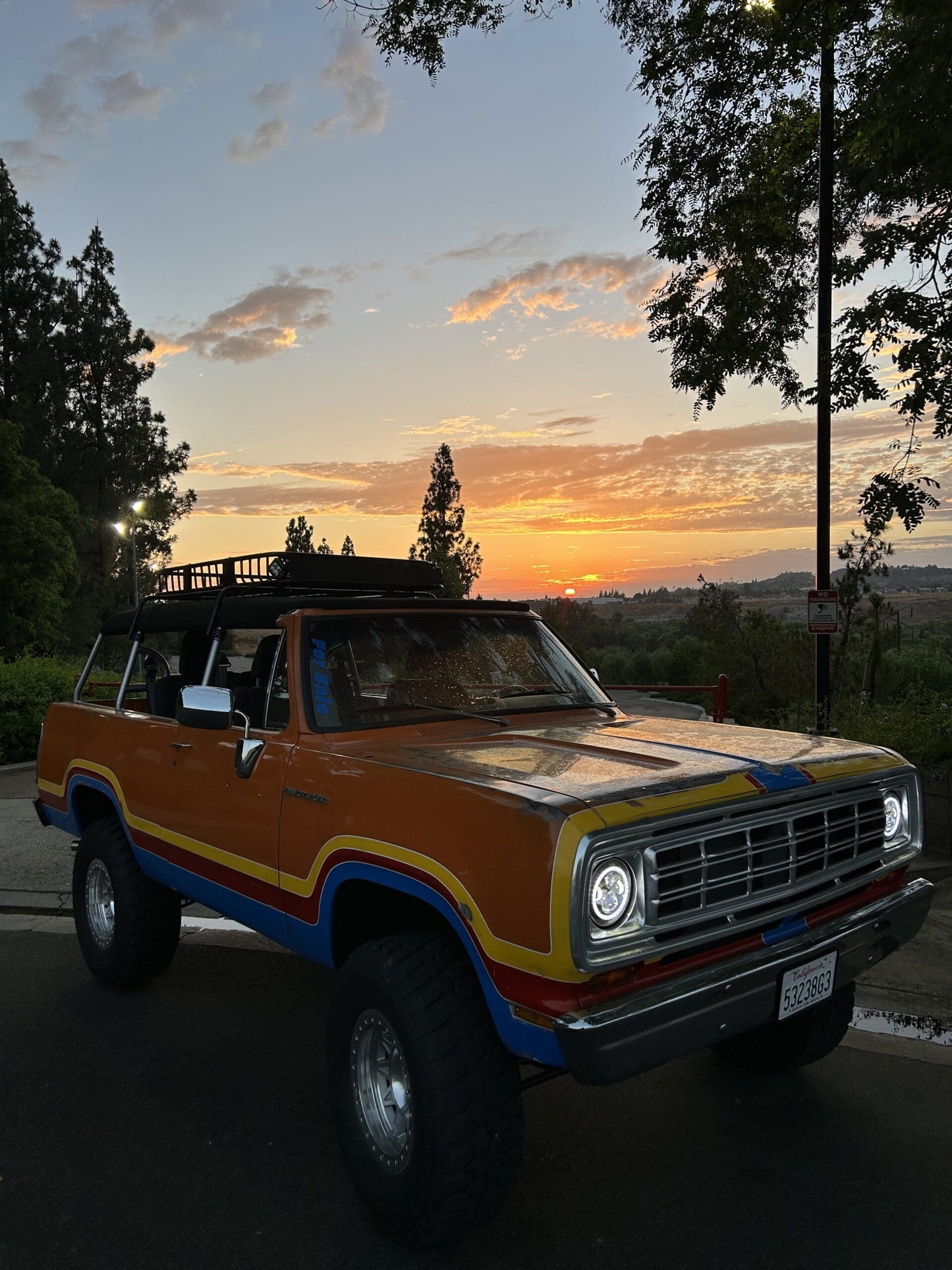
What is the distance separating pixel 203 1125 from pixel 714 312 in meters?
15.1

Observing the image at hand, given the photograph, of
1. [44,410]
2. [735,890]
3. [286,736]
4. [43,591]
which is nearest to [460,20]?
[286,736]

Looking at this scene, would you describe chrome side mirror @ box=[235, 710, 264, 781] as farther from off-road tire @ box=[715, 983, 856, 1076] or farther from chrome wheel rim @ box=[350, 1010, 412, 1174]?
off-road tire @ box=[715, 983, 856, 1076]

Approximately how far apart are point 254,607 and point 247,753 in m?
0.70

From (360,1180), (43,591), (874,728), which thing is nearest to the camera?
(360,1180)

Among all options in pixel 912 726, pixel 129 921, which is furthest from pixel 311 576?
pixel 912 726

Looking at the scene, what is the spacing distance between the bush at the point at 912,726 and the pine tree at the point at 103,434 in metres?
41.8

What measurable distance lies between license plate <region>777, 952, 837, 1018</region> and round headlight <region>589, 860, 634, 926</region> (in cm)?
63

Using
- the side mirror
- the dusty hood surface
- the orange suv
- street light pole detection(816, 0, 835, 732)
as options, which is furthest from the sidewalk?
street light pole detection(816, 0, 835, 732)

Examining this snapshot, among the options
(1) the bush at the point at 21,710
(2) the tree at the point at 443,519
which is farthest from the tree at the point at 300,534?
(1) the bush at the point at 21,710

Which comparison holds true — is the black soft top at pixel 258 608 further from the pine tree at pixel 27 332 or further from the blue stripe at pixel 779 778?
the pine tree at pixel 27 332

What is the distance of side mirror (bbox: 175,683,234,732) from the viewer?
372cm

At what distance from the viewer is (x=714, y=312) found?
A: 1605cm

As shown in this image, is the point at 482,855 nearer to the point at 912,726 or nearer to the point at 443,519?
the point at 912,726

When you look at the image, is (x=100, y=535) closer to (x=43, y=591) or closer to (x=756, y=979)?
(x=43, y=591)
